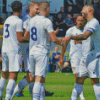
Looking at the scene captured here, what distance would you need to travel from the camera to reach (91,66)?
6656 millimetres

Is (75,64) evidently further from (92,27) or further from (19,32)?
(92,27)

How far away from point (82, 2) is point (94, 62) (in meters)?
17.6

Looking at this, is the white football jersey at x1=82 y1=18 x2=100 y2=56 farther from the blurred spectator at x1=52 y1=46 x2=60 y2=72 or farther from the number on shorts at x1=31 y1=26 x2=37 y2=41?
the blurred spectator at x1=52 y1=46 x2=60 y2=72

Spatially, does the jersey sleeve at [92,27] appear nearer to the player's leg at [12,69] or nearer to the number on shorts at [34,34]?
the number on shorts at [34,34]

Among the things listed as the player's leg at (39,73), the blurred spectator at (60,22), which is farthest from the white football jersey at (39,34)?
the blurred spectator at (60,22)

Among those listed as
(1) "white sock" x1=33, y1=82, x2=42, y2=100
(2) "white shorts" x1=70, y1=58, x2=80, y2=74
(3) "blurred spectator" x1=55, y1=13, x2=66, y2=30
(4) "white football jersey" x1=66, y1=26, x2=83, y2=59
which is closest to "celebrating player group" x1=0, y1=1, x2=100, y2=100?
(1) "white sock" x1=33, y1=82, x2=42, y2=100

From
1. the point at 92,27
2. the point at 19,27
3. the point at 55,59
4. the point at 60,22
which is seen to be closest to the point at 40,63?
the point at 19,27

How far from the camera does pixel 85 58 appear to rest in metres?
6.77

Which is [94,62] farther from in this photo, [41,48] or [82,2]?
[82,2]

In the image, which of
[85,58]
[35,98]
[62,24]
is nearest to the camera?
[35,98]

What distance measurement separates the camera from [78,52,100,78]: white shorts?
21.8ft

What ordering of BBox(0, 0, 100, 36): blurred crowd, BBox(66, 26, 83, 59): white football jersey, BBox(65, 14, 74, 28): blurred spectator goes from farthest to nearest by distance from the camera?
BBox(65, 14, 74, 28): blurred spectator
BBox(0, 0, 100, 36): blurred crowd
BBox(66, 26, 83, 59): white football jersey

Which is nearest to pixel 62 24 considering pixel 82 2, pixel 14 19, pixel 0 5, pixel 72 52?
pixel 82 2

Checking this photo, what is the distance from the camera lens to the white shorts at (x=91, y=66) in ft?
21.8
